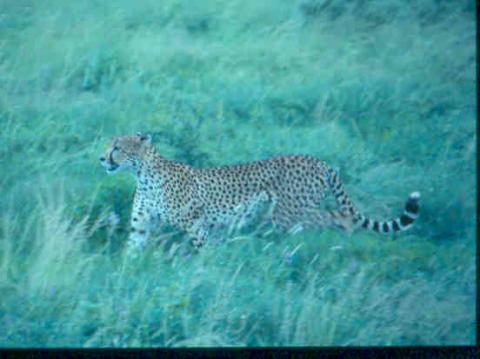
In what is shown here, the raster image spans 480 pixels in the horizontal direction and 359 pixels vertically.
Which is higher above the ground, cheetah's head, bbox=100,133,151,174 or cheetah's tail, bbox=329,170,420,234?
cheetah's head, bbox=100,133,151,174

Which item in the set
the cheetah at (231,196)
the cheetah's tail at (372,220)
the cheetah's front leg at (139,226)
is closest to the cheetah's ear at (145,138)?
the cheetah at (231,196)

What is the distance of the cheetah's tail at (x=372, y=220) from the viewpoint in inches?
229

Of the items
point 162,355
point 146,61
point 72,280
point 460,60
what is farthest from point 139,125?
point 460,60

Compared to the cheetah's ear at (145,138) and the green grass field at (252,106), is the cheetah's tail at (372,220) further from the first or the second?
the cheetah's ear at (145,138)

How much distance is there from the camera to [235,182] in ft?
19.2

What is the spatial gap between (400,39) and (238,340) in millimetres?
2013

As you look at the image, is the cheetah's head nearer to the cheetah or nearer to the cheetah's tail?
the cheetah

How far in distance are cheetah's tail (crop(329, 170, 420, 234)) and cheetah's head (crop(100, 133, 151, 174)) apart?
1.13 metres

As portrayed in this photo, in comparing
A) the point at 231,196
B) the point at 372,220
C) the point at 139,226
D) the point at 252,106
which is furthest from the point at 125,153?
the point at 372,220

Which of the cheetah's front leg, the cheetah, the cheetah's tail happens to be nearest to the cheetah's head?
the cheetah

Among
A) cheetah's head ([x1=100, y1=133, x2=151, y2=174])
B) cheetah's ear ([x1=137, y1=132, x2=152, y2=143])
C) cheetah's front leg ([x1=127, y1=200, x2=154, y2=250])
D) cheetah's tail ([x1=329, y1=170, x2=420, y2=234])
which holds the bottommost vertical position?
cheetah's front leg ([x1=127, y1=200, x2=154, y2=250])

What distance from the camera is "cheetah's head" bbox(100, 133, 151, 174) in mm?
5832

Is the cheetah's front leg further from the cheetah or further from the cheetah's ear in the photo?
the cheetah's ear

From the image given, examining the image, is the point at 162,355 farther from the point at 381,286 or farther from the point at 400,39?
the point at 400,39
